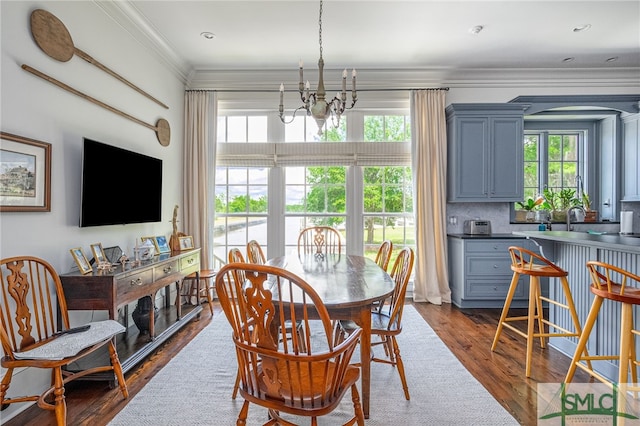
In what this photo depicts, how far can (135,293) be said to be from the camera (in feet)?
8.07

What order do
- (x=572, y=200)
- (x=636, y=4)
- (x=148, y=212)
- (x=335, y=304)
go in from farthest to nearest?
(x=572, y=200) < (x=148, y=212) < (x=636, y=4) < (x=335, y=304)

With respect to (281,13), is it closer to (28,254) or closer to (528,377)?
(28,254)

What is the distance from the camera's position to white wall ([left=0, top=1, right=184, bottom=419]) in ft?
6.53

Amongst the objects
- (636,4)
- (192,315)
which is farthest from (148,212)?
(636,4)

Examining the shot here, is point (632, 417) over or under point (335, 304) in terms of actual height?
under

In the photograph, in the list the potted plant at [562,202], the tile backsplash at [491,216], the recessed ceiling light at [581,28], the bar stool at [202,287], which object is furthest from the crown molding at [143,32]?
the potted plant at [562,202]

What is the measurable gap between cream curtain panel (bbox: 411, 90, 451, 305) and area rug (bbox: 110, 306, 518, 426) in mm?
1520

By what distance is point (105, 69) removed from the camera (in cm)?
279

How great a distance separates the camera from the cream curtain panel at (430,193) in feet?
14.0

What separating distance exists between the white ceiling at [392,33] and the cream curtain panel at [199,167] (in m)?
0.49

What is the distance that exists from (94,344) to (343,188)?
329 cm

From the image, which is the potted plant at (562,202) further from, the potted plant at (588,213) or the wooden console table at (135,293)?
the wooden console table at (135,293)

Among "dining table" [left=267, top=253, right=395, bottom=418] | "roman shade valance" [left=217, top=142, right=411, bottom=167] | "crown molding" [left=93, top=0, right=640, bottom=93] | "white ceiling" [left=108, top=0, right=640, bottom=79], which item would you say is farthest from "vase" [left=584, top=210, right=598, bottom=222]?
"dining table" [left=267, top=253, right=395, bottom=418]

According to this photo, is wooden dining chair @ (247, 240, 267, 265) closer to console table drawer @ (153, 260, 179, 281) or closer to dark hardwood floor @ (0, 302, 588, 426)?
console table drawer @ (153, 260, 179, 281)
